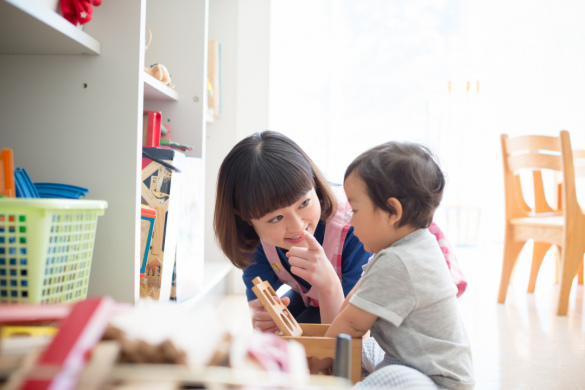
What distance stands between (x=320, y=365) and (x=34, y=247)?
481 mm

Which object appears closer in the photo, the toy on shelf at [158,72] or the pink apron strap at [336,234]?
the pink apron strap at [336,234]

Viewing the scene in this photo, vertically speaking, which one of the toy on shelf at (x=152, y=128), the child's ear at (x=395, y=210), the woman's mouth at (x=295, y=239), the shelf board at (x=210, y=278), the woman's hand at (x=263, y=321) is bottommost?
the shelf board at (x=210, y=278)

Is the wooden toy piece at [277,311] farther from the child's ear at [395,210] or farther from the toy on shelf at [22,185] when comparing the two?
the toy on shelf at [22,185]

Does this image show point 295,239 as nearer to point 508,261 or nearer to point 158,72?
point 158,72

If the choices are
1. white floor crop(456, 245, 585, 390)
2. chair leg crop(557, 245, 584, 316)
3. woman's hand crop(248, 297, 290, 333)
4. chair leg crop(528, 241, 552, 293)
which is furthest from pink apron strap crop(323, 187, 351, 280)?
chair leg crop(528, 241, 552, 293)

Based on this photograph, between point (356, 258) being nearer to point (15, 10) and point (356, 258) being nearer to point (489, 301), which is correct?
point (15, 10)

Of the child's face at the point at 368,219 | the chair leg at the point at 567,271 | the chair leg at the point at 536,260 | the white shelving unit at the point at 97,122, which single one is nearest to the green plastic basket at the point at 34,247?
the white shelving unit at the point at 97,122

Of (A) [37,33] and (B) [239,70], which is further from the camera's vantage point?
(B) [239,70]

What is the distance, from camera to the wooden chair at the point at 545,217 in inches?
79.4

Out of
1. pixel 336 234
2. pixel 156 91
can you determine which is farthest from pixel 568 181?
pixel 156 91

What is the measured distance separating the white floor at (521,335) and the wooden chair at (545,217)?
0.40ft

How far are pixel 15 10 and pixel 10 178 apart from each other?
0.82ft

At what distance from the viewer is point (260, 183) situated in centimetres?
103

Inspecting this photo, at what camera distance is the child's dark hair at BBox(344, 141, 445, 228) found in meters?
0.89
